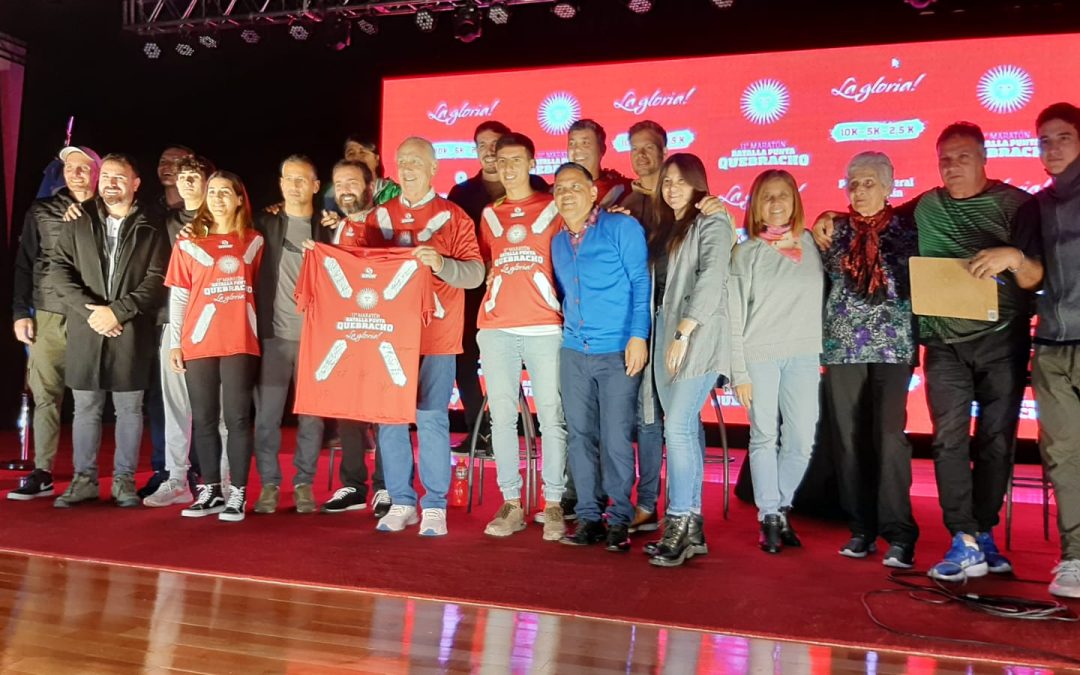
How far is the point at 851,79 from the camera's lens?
5977 mm

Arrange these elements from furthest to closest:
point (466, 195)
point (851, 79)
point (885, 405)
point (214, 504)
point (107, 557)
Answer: point (851, 79)
point (466, 195)
point (214, 504)
point (885, 405)
point (107, 557)

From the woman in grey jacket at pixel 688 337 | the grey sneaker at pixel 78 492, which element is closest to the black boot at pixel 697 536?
the woman in grey jacket at pixel 688 337

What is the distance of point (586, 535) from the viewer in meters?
3.67

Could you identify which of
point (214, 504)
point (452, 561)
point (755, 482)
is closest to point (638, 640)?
point (452, 561)

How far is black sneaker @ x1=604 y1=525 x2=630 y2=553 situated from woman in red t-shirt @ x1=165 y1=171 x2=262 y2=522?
1.69m

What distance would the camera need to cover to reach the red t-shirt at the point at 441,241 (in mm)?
3781

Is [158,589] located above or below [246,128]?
below

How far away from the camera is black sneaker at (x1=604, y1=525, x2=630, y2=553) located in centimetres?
355

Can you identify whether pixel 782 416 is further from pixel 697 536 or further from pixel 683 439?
pixel 697 536

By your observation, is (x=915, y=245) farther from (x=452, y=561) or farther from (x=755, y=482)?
(x=452, y=561)

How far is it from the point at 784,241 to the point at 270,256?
2349 mm

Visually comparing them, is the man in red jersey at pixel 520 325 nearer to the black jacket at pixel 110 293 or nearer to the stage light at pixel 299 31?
the black jacket at pixel 110 293

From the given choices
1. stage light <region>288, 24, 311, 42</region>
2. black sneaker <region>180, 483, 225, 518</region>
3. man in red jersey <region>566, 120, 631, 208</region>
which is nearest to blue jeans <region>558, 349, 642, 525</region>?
man in red jersey <region>566, 120, 631, 208</region>

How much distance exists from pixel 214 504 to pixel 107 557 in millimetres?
880
